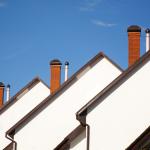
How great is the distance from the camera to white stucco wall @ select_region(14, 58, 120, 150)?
871 inches

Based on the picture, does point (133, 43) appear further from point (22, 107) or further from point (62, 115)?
point (22, 107)

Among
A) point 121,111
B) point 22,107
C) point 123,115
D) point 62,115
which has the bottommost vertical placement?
point 62,115

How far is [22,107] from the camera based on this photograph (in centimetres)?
2892

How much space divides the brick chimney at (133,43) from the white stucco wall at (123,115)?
6.22 ft

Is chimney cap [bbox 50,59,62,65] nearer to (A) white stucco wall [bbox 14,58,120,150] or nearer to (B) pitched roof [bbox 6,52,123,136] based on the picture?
(B) pitched roof [bbox 6,52,123,136]

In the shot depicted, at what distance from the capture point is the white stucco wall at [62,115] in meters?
22.1

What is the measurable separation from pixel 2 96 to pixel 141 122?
18.8m

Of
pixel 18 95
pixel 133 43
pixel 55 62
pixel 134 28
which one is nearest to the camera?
pixel 133 43

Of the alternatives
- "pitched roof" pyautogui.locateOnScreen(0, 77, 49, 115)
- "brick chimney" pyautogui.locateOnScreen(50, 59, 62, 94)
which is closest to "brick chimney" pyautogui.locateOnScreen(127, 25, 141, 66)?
"brick chimney" pyautogui.locateOnScreen(50, 59, 62, 94)

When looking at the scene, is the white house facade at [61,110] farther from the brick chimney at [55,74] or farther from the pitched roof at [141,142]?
the pitched roof at [141,142]

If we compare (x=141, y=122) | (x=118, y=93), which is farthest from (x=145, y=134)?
(x=118, y=93)

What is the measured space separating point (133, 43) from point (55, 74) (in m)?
7.92

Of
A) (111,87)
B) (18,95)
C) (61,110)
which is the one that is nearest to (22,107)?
(18,95)

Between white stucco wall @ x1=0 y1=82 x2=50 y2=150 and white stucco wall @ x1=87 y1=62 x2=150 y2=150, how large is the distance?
11.9m
